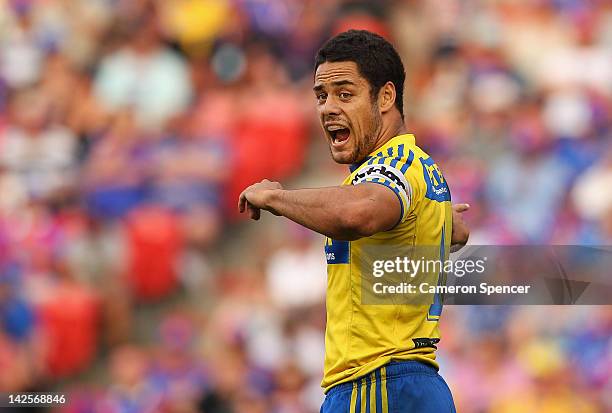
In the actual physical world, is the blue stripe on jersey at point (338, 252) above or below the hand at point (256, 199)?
below

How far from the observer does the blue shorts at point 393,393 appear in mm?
4176

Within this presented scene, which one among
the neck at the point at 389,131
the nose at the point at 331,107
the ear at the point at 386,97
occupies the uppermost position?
the ear at the point at 386,97

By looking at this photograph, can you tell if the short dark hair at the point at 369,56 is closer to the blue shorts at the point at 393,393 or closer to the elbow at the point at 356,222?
the elbow at the point at 356,222

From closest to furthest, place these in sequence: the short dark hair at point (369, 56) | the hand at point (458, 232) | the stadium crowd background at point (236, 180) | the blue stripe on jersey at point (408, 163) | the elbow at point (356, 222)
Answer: the elbow at point (356, 222) < the blue stripe on jersey at point (408, 163) < the short dark hair at point (369, 56) < the hand at point (458, 232) < the stadium crowd background at point (236, 180)

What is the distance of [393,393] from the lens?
4.18 metres

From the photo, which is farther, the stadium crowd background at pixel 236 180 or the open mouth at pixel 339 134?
the stadium crowd background at pixel 236 180

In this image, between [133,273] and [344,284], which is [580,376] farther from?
[344,284]

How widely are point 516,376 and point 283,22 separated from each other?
198 inches

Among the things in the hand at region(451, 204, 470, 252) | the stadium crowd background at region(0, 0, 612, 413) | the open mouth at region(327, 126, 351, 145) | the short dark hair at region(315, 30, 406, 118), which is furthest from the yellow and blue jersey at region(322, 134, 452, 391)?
the stadium crowd background at region(0, 0, 612, 413)

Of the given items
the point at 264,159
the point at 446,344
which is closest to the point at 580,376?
the point at 446,344

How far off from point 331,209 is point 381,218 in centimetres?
17

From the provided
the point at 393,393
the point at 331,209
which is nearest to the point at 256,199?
the point at 331,209

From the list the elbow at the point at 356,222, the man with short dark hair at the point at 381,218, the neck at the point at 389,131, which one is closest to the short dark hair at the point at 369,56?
the man with short dark hair at the point at 381,218

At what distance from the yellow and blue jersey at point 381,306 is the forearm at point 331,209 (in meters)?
0.19
